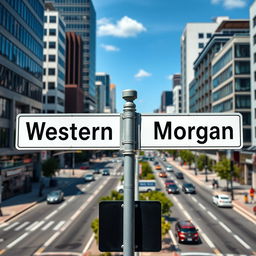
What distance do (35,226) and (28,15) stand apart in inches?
1357

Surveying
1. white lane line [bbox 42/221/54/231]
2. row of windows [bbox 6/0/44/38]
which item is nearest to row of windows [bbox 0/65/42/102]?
row of windows [bbox 6/0/44/38]

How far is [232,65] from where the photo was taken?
5728 centimetres

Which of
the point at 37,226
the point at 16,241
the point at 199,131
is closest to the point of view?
the point at 199,131

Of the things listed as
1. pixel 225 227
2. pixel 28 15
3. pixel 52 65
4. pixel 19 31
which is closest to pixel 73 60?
pixel 52 65

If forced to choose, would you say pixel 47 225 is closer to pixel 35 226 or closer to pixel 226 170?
pixel 35 226

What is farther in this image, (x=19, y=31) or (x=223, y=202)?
(x=19, y=31)

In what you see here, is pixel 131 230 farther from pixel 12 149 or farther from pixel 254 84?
pixel 254 84

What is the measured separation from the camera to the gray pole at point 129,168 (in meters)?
3.23

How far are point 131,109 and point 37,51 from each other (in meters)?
52.2

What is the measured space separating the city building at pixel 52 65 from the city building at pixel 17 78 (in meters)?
23.9

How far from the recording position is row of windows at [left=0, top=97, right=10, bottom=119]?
37.5 meters

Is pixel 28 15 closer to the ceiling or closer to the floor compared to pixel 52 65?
closer to the floor

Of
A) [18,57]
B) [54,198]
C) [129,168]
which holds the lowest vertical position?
[54,198]

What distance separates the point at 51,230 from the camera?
24.5 meters
